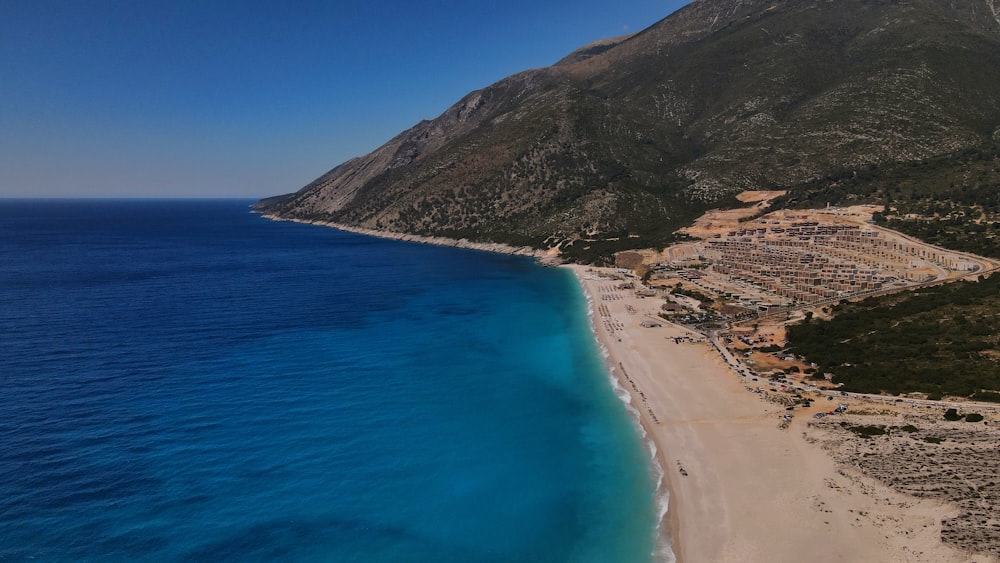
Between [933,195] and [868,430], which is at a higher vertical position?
[933,195]

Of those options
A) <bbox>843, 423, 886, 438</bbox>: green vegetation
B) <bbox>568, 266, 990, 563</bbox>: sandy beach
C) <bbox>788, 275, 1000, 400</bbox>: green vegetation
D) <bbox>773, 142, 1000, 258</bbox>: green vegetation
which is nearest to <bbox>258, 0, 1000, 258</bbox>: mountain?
<bbox>773, 142, 1000, 258</bbox>: green vegetation

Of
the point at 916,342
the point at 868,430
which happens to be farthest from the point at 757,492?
the point at 916,342

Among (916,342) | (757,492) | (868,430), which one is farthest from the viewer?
(916,342)

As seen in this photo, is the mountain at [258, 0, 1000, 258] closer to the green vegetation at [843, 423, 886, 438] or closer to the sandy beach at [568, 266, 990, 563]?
the sandy beach at [568, 266, 990, 563]

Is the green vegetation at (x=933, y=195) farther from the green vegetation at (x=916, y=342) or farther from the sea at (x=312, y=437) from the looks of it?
the sea at (x=312, y=437)

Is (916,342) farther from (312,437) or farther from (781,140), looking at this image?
(781,140)
